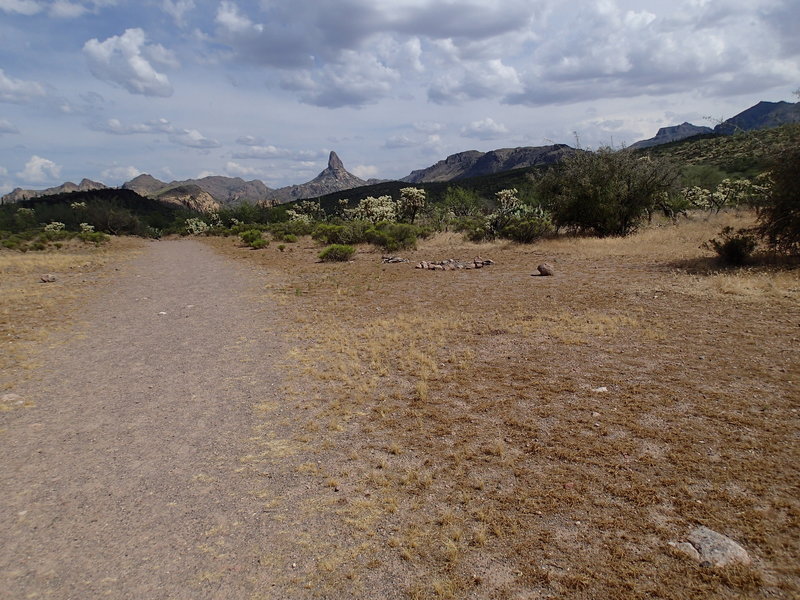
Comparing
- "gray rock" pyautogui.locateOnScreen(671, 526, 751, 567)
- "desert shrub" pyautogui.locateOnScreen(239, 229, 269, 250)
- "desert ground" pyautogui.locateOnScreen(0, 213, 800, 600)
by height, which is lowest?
"gray rock" pyautogui.locateOnScreen(671, 526, 751, 567)

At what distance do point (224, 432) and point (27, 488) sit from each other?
164 centimetres

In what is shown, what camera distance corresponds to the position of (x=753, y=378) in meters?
5.45

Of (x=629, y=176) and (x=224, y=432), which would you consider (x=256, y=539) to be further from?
(x=629, y=176)

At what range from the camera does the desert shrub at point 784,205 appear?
1206 centimetres

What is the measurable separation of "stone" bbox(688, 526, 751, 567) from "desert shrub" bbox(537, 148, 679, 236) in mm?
21212

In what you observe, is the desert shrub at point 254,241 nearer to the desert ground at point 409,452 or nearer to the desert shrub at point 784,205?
the desert ground at point 409,452

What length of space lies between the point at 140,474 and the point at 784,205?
16.2 m

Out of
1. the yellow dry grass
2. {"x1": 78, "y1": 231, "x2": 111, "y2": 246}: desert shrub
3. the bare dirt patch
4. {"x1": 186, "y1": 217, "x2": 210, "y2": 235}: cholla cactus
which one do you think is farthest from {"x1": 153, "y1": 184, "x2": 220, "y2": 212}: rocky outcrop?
the bare dirt patch

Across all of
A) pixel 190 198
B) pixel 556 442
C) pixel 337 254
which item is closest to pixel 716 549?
pixel 556 442

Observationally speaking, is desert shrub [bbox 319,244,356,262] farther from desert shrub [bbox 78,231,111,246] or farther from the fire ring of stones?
desert shrub [bbox 78,231,111,246]

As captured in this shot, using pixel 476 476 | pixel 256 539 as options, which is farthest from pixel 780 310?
pixel 256 539

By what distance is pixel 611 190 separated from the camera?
21.7 metres

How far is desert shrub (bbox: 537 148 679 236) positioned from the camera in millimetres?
21828

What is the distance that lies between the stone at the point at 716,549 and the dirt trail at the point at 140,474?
273 centimetres
